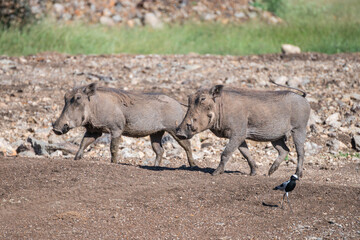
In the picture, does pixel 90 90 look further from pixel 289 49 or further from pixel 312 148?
pixel 289 49

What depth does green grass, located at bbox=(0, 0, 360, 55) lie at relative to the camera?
14414 millimetres

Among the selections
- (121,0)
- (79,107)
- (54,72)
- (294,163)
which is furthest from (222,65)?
(121,0)

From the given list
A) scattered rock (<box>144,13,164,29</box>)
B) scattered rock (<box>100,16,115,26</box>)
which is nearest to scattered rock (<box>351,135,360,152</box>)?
scattered rock (<box>144,13,164,29</box>)

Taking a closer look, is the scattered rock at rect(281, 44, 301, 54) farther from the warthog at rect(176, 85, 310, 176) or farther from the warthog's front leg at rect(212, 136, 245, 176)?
the warthog's front leg at rect(212, 136, 245, 176)

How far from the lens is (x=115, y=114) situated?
271 inches

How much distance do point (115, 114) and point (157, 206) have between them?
6.72ft

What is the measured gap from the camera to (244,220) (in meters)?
4.86

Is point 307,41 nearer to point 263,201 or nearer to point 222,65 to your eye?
point 222,65

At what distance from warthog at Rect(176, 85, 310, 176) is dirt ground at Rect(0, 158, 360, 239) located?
0.46 m

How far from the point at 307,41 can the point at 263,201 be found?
442 inches

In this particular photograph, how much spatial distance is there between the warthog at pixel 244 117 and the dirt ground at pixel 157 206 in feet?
1.51

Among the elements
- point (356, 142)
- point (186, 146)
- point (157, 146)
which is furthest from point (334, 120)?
point (157, 146)

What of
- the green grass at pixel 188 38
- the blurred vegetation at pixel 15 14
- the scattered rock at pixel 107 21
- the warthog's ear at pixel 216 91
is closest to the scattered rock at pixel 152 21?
the green grass at pixel 188 38

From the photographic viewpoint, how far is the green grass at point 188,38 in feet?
47.3
